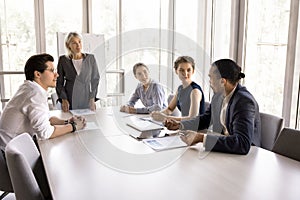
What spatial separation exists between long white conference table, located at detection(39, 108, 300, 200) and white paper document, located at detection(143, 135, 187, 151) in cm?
4

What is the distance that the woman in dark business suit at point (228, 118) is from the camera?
1.61 metres

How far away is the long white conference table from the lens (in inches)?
45.9

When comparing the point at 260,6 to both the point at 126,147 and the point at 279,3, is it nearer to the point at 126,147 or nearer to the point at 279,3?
the point at 279,3

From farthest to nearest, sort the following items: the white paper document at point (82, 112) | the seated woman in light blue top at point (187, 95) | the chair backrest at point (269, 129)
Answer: the white paper document at point (82, 112) < the seated woman in light blue top at point (187, 95) < the chair backrest at point (269, 129)

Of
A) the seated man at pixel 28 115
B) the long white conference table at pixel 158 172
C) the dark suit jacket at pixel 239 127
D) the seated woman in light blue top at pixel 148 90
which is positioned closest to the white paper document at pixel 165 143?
the long white conference table at pixel 158 172

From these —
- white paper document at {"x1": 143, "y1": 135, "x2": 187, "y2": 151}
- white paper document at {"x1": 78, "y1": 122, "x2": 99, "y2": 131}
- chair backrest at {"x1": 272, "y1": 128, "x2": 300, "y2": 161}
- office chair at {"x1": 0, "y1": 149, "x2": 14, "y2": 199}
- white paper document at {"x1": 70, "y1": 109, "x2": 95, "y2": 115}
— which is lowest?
office chair at {"x1": 0, "y1": 149, "x2": 14, "y2": 199}

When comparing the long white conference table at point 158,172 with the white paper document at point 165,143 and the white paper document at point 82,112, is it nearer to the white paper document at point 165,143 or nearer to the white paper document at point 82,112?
the white paper document at point 165,143

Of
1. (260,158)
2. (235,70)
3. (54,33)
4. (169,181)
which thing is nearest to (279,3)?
(235,70)

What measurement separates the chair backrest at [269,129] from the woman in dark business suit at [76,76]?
1669 mm

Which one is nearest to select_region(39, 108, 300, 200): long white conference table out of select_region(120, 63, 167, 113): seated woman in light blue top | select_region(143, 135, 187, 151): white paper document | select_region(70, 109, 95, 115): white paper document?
select_region(143, 135, 187, 151): white paper document

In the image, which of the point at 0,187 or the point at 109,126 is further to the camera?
the point at 109,126

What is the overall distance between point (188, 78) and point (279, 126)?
0.86 metres

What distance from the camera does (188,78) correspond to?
2.51 m

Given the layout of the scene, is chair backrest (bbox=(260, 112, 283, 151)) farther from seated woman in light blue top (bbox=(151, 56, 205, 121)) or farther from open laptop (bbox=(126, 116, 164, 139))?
open laptop (bbox=(126, 116, 164, 139))
